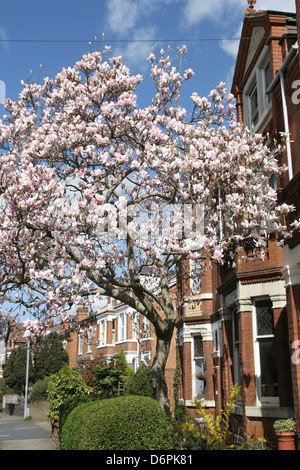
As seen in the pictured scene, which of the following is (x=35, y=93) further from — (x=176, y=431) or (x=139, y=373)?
(x=139, y=373)

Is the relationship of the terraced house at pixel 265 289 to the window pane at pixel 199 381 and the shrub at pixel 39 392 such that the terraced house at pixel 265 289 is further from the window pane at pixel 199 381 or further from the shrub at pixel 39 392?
the shrub at pixel 39 392

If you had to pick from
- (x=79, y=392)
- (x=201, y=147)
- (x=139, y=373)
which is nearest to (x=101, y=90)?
(x=201, y=147)

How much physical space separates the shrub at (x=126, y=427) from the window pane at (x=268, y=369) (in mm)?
4421

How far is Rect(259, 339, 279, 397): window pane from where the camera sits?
12.1 m

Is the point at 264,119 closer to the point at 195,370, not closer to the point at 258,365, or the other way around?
the point at 258,365

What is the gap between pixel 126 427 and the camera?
27.6ft

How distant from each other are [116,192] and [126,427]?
5.54 m

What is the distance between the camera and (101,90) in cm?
1120

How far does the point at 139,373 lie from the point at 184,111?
1531 centimetres

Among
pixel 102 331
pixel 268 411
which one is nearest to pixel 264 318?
pixel 268 411

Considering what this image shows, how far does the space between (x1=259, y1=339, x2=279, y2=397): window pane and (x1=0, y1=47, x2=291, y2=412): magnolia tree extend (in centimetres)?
322

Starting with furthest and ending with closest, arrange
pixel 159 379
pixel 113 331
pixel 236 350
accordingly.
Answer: pixel 113 331, pixel 236 350, pixel 159 379

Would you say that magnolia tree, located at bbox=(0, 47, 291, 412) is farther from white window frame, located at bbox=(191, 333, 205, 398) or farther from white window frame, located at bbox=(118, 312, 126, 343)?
white window frame, located at bbox=(118, 312, 126, 343)

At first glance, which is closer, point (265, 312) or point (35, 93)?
point (35, 93)
